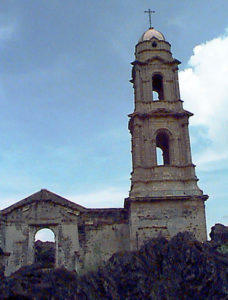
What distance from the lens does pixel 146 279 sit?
47.3 feet

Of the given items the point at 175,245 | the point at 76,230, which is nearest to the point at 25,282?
the point at 175,245

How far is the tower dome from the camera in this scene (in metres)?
26.9

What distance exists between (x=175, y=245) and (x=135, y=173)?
824 centimetres

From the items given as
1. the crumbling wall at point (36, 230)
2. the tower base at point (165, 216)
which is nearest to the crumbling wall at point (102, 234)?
the crumbling wall at point (36, 230)

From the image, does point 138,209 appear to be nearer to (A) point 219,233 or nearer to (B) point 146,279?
(A) point 219,233

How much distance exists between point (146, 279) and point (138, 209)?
316 inches

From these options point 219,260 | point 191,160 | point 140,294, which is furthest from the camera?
point 191,160

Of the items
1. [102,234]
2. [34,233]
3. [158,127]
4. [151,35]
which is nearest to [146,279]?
[102,234]

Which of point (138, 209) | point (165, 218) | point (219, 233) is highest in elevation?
point (138, 209)

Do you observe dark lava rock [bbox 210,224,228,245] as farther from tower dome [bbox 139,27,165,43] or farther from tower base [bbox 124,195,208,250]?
tower dome [bbox 139,27,165,43]

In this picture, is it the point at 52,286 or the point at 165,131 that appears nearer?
the point at 52,286

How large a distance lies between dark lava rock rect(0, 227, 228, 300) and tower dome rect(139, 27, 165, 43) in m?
15.1

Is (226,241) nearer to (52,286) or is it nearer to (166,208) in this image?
(166,208)

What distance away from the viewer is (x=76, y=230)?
23.1m
